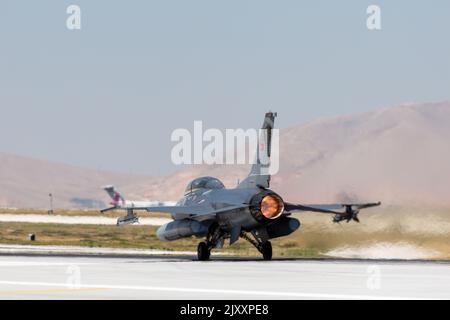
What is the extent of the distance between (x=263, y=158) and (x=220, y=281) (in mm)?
14868

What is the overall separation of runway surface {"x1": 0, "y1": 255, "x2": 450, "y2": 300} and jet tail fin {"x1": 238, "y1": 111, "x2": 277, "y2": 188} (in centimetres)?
404

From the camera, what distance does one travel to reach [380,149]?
68188mm

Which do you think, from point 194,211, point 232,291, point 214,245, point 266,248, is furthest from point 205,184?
point 232,291

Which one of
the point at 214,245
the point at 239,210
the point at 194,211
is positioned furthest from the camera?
the point at 214,245

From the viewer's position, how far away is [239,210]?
149 ft

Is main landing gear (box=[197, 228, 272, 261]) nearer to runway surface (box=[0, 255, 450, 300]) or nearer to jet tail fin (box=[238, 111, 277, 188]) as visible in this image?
jet tail fin (box=[238, 111, 277, 188])

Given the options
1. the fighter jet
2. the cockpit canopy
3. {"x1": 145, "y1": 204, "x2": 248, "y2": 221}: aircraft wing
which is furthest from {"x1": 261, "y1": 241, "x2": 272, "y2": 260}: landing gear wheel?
the cockpit canopy

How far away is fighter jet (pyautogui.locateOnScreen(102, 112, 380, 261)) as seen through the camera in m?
44.9

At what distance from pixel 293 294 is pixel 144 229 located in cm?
10025

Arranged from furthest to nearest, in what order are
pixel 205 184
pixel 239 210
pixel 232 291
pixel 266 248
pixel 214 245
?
1. pixel 205 184
2. pixel 214 245
3. pixel 266 248
4. pixel 239 210
5. pixel 232 291

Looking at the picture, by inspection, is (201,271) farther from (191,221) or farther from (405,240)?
(405,240)

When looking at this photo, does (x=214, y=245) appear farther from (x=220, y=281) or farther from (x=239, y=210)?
(x=220, y=281)
